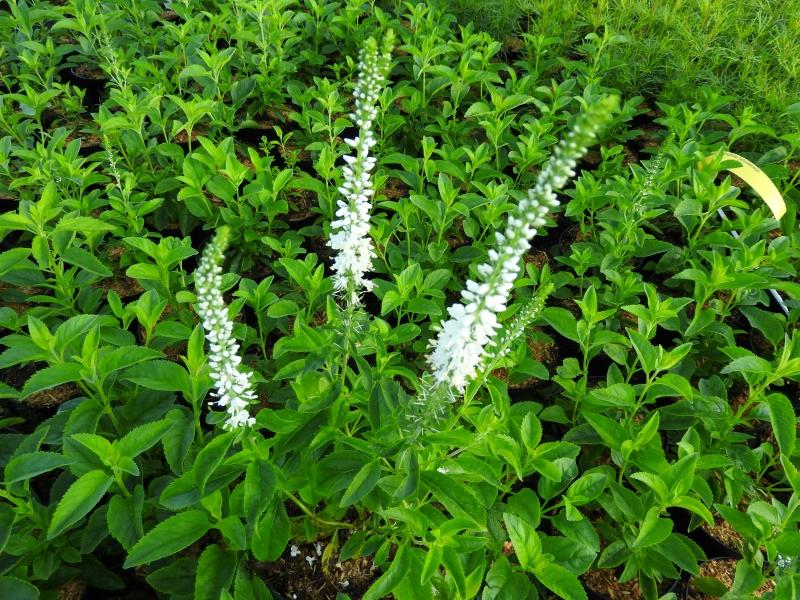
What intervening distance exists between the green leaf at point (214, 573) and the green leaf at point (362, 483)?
0.53 metres

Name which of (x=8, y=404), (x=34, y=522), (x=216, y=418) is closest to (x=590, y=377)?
(x=216, y=418)

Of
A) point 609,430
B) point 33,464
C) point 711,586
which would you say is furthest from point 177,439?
point 711,586

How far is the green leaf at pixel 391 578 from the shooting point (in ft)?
5.75

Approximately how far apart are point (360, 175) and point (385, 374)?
0.87 meters

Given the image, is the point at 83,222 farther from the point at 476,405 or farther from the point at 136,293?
the point at 476,405

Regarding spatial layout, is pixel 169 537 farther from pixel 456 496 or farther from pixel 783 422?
pixel 783 422

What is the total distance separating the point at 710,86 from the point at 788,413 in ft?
11.1

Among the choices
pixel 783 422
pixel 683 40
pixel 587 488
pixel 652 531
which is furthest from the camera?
pixel 683 40

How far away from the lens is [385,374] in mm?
2236

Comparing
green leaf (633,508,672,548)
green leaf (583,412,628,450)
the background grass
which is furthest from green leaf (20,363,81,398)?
the background grass


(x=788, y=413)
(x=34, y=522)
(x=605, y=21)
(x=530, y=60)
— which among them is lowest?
(x=34, y=522)

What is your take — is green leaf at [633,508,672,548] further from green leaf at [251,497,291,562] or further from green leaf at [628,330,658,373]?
green leaf at [251,497,291,562]

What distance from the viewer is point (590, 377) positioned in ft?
10.1

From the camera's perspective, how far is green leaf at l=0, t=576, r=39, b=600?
1.75 m
